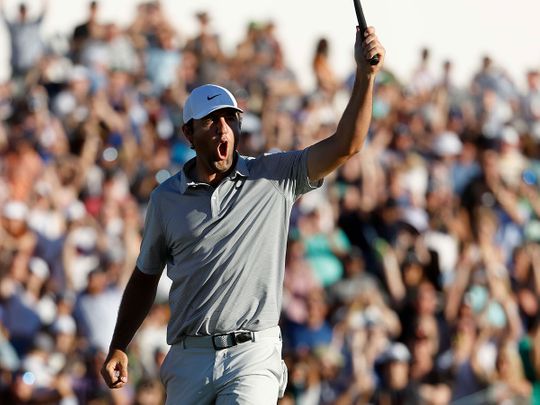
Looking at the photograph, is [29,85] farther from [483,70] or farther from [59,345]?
[483,70]

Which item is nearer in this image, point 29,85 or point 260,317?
point 260,317

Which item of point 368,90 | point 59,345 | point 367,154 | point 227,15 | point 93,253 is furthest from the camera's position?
point 227,15

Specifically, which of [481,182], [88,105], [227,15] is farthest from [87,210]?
[227,15]

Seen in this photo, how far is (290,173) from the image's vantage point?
24.0ft

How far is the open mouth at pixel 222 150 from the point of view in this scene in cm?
729

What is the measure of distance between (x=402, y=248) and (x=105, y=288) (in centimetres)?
312

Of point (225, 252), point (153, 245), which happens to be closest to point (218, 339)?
point (225, 252)

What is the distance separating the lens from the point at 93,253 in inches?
537

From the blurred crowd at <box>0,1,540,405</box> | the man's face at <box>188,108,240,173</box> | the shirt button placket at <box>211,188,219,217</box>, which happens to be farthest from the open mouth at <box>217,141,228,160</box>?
the blurred crowd at <box>0,1,540,405</box>

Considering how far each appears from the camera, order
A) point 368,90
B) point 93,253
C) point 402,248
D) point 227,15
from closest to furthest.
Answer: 1. point 368,90
2. point 93,253
3. point 402,248
4. point 227,15

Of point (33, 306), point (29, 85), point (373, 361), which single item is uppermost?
point (29, 85)

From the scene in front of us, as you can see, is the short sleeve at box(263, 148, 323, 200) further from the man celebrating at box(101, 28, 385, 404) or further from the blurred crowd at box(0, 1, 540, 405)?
the blurred crowd at box(0, 1, 540, 405)

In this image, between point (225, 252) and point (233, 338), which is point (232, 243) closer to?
point (225, 252)

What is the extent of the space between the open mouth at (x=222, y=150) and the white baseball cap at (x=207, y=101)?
0.52 ft
